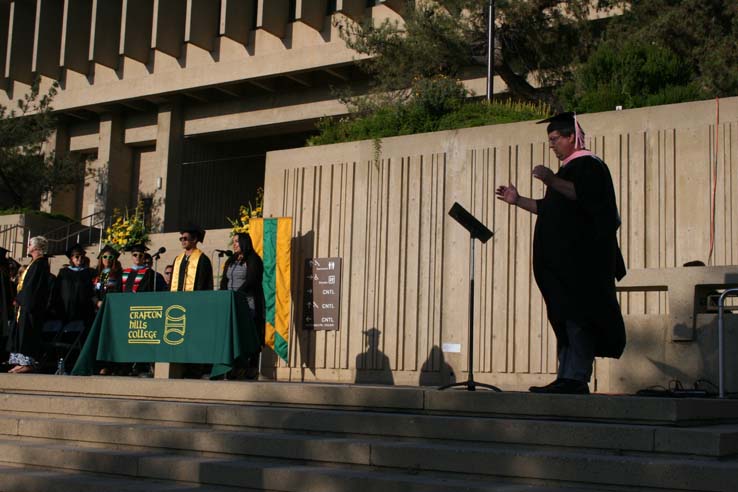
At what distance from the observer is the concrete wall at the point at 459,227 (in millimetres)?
11133

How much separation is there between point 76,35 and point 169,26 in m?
3.51

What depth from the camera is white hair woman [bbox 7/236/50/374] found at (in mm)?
10875

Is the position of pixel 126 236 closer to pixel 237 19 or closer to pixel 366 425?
pixel 237 19

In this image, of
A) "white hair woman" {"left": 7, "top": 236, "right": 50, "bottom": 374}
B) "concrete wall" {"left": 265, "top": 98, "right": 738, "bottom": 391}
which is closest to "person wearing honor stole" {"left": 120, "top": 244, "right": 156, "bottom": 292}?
"white hair woman" {"left": 7, "top": 236, "right": 50, "bottom": 374}

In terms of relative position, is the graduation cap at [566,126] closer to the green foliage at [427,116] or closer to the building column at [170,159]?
the green foliage at [427,116]

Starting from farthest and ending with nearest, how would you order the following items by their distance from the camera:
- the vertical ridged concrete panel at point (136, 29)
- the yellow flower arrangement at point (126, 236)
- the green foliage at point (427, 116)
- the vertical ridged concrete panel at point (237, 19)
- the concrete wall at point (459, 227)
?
the vertical ridged concrete panel at point (136, 29)
the vertical ridged concrete panel at point (237, 19)
the yellow flower arrangement at point (126, 236)
the green foliage at point (427, 116)
the concrete wall at point (459, 227)

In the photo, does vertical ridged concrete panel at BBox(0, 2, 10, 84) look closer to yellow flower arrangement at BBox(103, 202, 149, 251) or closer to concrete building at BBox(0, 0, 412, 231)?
concrete building at BBox(0, 0, 412, 231)

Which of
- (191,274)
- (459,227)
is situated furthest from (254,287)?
(459,227)

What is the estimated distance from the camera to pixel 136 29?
993 inches

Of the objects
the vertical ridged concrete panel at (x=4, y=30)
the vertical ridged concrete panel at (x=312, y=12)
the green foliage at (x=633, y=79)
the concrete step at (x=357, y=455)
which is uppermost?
the vertical ridged concrete panel at (x=4, y=30)

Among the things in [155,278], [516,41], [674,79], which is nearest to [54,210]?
[516,41]

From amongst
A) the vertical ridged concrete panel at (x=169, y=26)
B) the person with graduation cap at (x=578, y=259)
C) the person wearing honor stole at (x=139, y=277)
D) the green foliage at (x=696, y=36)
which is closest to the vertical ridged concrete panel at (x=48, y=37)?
the vertical ridged concrete panel at (x=169, y=26)

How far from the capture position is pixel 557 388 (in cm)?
604

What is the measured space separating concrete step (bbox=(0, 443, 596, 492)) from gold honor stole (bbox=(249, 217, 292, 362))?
20.8ft
